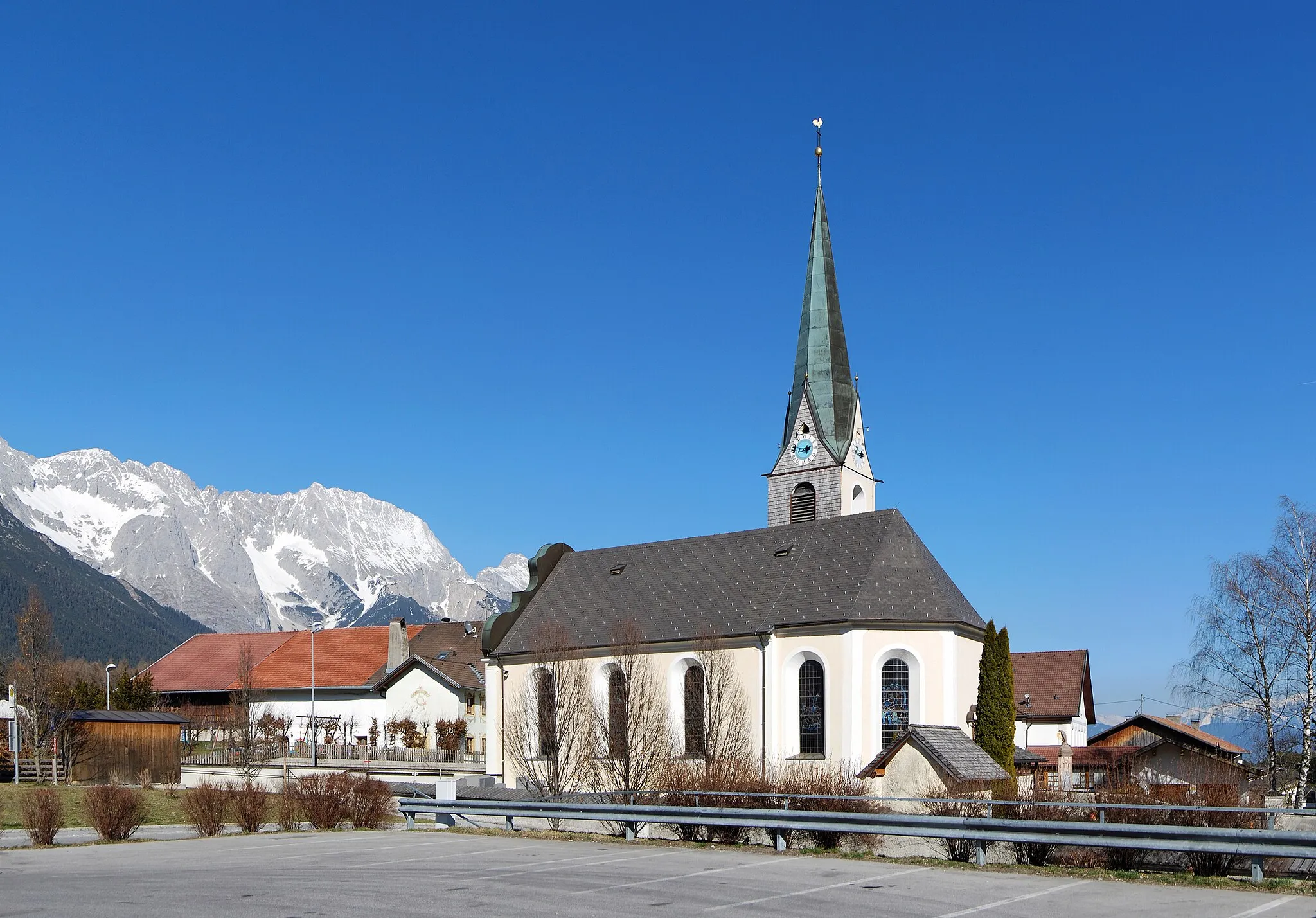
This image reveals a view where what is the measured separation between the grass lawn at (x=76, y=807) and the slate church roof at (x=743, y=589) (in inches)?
513

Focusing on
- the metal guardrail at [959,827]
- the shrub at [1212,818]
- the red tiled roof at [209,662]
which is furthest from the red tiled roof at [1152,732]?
the red tiled roof at [209,662]

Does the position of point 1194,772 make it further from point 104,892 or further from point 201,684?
point 201,684

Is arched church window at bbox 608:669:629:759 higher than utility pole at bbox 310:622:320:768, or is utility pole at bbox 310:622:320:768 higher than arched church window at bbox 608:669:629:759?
arched church window at bbox 608:669:629:759

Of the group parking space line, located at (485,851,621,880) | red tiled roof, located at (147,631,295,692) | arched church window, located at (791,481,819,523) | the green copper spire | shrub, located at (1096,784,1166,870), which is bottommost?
red tiled roof, located at (147,631,295,692)

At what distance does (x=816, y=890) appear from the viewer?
14.8m

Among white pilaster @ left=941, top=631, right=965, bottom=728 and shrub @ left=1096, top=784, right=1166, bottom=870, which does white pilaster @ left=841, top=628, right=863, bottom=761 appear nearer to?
white pilaster @ left=941, top=631, right=965, bottom=728

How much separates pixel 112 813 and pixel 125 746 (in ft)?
86.8

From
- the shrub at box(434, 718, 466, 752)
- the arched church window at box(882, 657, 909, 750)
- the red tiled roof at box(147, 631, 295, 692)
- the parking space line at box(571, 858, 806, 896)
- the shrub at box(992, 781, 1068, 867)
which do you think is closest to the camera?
the parking space line at box(571, 858, 806, 896)

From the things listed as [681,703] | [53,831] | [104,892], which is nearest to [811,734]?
[681,703]

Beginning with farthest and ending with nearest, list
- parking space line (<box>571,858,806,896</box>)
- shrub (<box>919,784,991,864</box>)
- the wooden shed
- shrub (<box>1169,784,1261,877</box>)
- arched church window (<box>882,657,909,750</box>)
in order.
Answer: the wooden shed < arched church window (<box>882,657,909,750</box>) < shrub (<box>919,784,991,864</box>) < shrub (<box>1169,784,1261,877</box>) < parking space line (<box>571,858,806,896</box>)

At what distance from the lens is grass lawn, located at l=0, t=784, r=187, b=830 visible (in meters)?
30.5

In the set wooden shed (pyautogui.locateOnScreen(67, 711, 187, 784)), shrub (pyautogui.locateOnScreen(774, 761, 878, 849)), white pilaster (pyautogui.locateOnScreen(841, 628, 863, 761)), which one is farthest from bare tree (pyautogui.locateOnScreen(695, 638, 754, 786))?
wooden shed (pyautogui.locateOnScreen(67, 711, 187, 784))

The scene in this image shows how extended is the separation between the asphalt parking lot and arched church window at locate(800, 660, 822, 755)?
1655 cm

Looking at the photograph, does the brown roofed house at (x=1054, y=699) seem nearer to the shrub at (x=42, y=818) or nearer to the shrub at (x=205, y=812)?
the shrub at (x=205, y=812)
